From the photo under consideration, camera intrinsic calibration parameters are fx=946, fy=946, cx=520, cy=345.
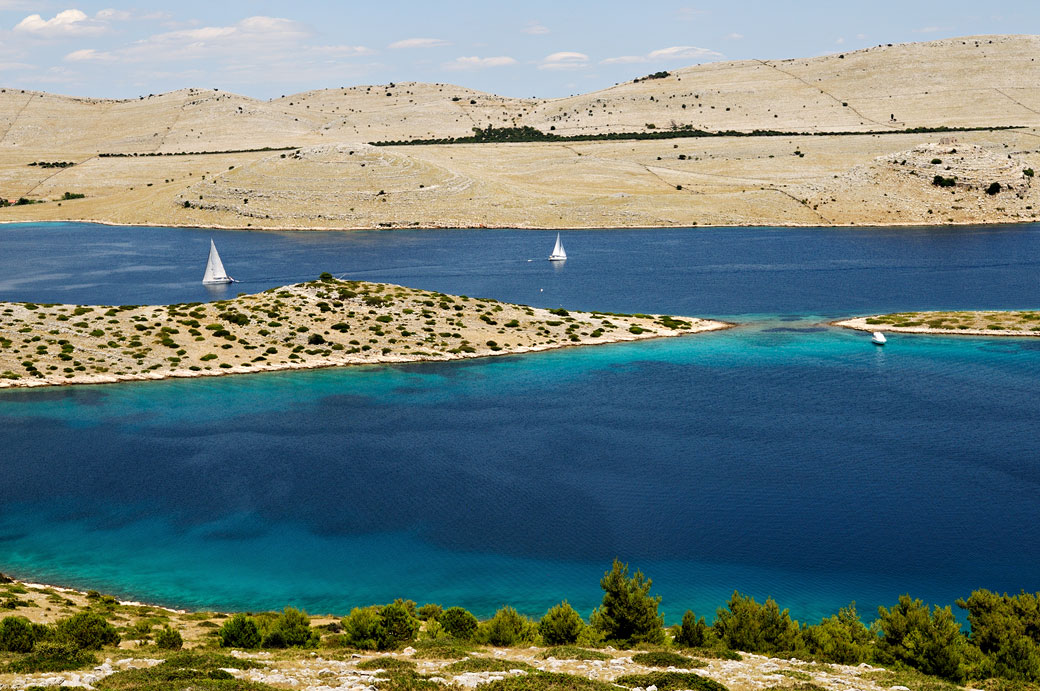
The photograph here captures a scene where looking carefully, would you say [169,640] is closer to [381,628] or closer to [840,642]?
[381,628]

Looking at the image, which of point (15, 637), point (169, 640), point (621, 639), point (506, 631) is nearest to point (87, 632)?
point (15, 637)

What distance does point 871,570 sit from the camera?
39844 mm

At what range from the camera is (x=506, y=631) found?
97.7ft

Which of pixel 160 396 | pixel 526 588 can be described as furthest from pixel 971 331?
pixel 160 396

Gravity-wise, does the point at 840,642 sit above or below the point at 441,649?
below

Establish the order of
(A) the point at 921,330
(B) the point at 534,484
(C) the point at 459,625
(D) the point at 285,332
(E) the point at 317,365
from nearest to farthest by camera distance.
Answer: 1. (C) the point at 459,625
2. (B) the point at 534,484
3. (E) the point at 317,365
4. (D) the point at 285,332
5. (A) the point at 921,330

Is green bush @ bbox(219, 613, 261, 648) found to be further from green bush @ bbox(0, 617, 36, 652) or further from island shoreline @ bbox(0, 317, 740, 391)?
island shoreline @ bbox(0, 317, 740, 391)

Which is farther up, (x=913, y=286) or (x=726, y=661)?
(x=913, y=286)

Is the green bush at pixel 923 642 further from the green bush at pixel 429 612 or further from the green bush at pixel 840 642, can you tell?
the green bush at pixel 429 612

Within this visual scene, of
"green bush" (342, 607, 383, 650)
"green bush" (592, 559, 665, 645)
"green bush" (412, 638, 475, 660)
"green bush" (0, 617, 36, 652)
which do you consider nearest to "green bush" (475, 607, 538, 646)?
"green bush" (412, 638, 475, 660)

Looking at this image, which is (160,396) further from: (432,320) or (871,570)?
(871,570)

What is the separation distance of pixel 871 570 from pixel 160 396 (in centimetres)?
5205

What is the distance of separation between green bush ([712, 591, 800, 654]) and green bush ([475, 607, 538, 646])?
6.07 metres

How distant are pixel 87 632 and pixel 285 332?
57.6m
